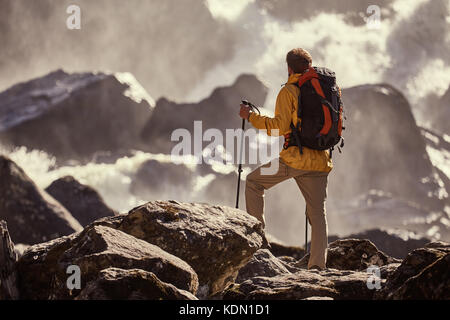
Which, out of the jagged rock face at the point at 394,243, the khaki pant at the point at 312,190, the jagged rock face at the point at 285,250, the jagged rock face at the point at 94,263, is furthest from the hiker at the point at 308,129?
the jagged rock face at the point at 394,243

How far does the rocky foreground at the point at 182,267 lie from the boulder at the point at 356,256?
3.38 feet

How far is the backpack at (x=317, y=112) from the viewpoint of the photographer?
7988 millimetres

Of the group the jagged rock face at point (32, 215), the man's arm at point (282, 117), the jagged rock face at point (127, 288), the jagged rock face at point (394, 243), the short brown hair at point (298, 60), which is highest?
the short brown hair at point (298, 60)

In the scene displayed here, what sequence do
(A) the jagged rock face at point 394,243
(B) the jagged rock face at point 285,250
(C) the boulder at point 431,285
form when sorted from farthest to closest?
(A) the jagged rock face at point 394,243, (B) the jagged rock face at point 285,250, (C) the boulder at point 431,285

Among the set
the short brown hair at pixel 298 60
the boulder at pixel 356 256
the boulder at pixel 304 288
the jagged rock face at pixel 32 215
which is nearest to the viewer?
the boulder at pixel 304 288

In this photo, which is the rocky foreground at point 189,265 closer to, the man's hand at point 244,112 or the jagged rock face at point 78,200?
the man's hand at point 244,112

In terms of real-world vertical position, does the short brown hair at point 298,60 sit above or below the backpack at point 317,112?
above

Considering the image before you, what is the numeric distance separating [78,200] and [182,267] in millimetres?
22702

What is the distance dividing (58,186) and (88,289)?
78.0ft

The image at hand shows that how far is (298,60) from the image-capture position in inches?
324

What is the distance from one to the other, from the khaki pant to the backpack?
0.50 meters
